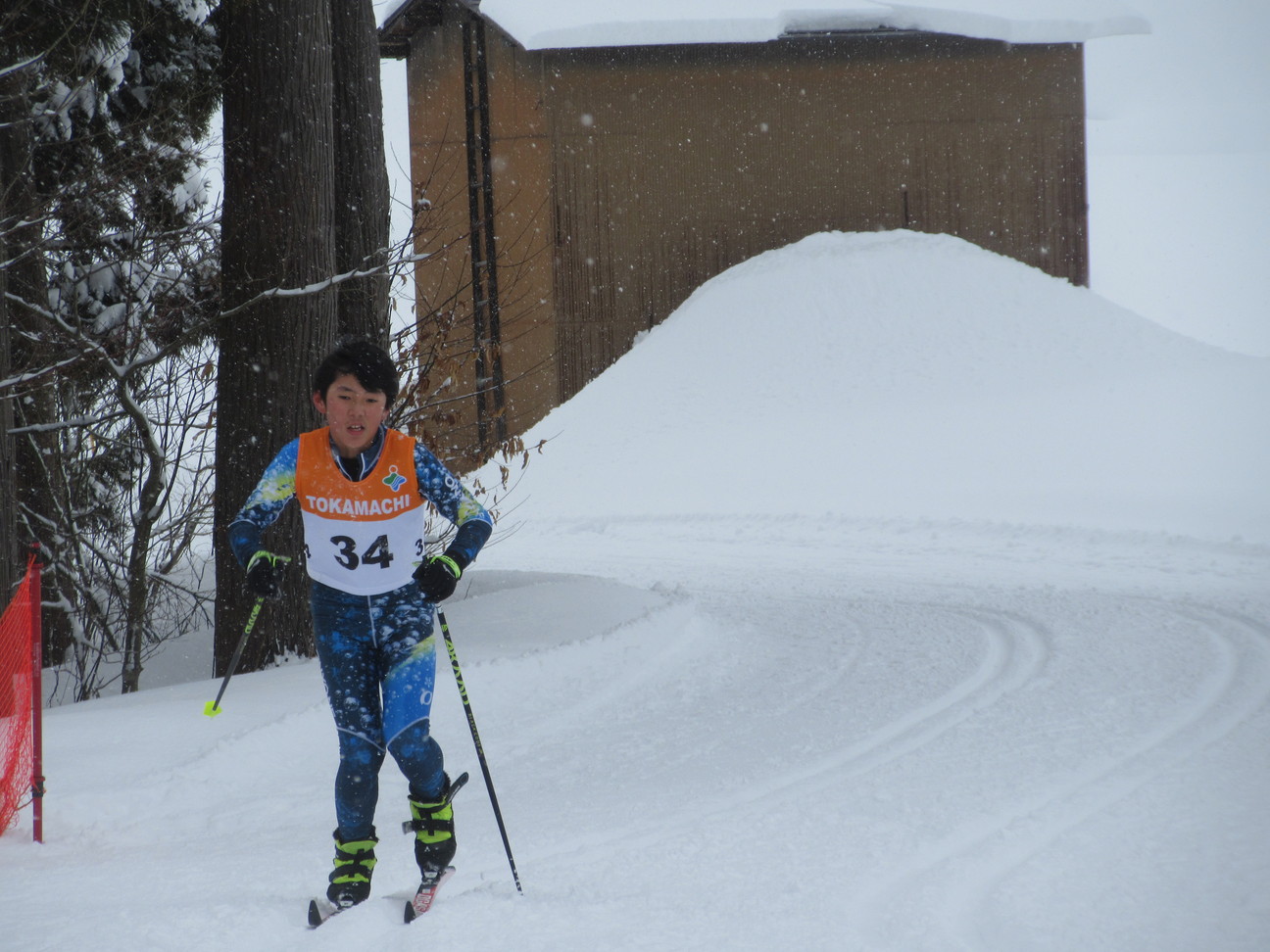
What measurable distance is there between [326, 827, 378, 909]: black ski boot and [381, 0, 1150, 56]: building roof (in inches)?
819

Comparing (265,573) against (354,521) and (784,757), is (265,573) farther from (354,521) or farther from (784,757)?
(784,757)

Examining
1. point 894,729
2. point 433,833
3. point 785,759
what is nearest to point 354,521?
point 433,833

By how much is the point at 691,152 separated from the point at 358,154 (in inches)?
636

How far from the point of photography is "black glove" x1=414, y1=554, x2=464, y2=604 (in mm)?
3730

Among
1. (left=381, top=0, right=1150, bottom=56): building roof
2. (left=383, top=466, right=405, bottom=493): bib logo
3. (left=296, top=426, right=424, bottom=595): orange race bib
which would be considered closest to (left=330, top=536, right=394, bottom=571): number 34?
(left=296, top=426, right=424, bottom=595): orange race bib

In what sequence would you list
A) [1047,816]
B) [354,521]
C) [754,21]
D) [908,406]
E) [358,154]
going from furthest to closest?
[754,21] < [908,406] < [358,154] < [1047,816] < [354,521]

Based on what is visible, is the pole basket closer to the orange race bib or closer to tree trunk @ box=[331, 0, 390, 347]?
the orange race bib

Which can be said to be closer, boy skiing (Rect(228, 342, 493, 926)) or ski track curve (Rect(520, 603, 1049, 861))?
boy skiing (Rect(228, 342, 493, 926))

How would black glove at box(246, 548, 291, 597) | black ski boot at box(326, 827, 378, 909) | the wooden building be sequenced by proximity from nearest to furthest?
Answer: black glove at box(246, 548, 291, 597) → black ski boot at box(326, 827, 378, 909) → the wooden building

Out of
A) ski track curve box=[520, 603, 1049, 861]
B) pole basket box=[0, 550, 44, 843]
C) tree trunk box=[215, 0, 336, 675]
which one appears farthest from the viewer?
tree trunk box=[215, 0, 336, 675]

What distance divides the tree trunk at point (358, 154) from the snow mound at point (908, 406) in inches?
291

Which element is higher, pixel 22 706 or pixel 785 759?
pixel 22 706

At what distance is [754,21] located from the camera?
23.1 metres

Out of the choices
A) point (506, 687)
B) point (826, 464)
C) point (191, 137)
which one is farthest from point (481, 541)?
point (826, 464)
